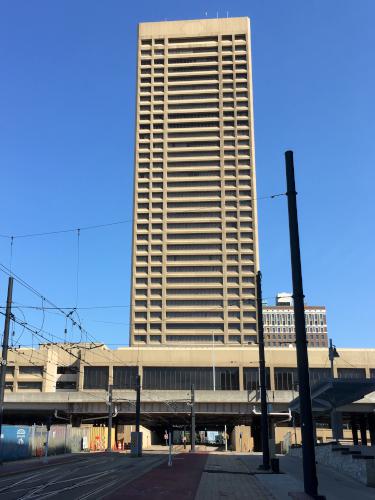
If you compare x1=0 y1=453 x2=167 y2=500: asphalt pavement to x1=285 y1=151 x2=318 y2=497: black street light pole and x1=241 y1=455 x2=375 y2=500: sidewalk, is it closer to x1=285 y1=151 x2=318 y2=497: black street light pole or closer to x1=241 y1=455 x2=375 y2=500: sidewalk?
x1=241 y1=455 x2=375 y2=500: sidewalk

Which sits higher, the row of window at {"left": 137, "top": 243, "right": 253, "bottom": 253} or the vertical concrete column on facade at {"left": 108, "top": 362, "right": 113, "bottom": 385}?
the row of window at {"left": 137, "top": 243, "right": 253, "bottom": 253}

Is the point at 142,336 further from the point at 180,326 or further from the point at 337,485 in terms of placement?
the point at 337,485

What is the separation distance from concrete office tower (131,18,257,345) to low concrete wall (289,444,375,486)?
96.4 m

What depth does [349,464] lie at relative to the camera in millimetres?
26234

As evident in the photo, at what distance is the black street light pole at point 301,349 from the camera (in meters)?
14.4

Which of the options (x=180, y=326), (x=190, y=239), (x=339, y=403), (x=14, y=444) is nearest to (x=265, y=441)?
(x=339, y=403)

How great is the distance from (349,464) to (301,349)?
13838 mm

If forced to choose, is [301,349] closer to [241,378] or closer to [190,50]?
[241,378]

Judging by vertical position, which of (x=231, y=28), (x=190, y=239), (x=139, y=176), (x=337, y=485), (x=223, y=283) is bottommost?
(x=337, y=485)

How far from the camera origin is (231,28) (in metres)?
160

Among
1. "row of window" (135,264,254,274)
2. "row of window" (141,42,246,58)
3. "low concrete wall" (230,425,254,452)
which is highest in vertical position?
"row of window" (141,42,246,58)

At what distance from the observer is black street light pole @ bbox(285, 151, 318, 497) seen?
14367 mm

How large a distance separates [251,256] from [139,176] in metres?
37.5

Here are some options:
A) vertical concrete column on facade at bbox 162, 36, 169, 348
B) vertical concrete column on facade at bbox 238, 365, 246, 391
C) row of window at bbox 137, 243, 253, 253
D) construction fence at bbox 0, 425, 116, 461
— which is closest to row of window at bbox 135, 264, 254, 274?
vertical concrete column on facade at bbox 162, 36, 169, 348
